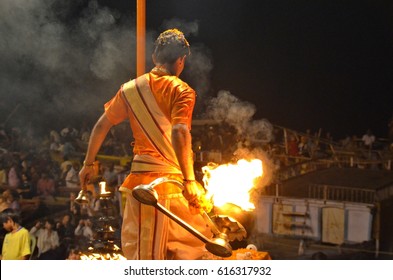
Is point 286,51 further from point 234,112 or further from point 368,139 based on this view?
point 368,139

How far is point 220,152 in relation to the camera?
4082mm

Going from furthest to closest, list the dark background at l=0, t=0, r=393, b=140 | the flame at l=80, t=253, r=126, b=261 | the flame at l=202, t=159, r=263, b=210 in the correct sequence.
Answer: the dark background at l=0, t=0, r=393, b=140 < the flame at l=80, t=253, r=126, b=261 < the flame at l=202, t=159, r=263, b=210

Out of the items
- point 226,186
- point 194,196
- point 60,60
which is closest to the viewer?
point 194,196

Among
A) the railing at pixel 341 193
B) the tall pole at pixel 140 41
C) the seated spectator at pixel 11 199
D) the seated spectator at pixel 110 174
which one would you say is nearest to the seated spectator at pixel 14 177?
the seated spectator at pixel 11 199

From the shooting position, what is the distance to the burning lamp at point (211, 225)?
9.11ft

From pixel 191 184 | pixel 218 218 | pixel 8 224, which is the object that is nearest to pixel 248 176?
pixel 218 218

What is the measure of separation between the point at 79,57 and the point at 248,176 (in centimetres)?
178

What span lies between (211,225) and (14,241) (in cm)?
178

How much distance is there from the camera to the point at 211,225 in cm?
309

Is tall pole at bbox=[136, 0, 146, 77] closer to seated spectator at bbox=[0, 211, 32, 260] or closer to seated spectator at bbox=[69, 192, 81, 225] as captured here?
seated spectator at bbox=[69, 192, 81, 225]

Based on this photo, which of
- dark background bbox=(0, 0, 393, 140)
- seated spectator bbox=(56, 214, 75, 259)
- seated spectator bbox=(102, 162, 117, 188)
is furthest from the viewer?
seated spectator bbox=(56, 214, 75, 259)

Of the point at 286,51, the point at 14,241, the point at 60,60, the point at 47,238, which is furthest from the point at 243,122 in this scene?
the point at 14,241

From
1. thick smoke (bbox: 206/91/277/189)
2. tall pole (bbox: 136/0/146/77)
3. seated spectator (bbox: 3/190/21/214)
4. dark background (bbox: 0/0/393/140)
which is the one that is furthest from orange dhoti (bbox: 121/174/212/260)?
seated spectator (bbox: 3/190/21/214)

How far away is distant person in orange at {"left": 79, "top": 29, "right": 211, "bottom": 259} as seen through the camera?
9.45 feet
